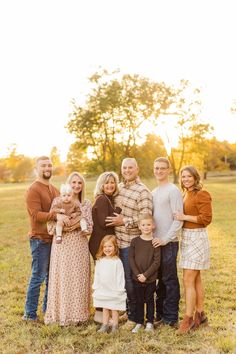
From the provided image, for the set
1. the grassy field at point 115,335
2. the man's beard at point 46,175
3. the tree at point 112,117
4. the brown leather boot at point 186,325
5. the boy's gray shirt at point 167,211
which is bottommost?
the grassy field at point 115,335

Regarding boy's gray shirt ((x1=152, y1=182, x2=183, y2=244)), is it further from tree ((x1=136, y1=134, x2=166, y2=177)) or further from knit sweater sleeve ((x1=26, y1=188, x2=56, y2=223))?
tree ((x1=136, y1=134, x2=166, y2=177))

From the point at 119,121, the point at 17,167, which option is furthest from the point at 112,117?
the point at 17,167

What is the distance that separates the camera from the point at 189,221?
20.2ft

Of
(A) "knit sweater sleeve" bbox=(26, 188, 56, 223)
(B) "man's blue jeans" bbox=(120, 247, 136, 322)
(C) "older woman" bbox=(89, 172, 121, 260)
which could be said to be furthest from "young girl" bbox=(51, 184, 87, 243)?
(B) "man's blue jeans" bbox=(120, 247, 136, 322)

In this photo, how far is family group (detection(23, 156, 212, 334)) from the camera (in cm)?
614

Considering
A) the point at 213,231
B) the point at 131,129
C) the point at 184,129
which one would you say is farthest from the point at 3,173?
the point at 213,231

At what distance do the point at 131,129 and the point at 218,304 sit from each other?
36.6 metres

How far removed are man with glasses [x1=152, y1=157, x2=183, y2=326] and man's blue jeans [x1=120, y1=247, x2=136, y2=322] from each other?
40 centimetres

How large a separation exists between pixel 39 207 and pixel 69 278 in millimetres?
1053

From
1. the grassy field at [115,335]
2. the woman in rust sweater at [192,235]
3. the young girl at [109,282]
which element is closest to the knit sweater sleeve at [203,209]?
the woman in rust sweater at [192,235]

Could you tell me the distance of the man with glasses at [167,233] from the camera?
20.1 feet

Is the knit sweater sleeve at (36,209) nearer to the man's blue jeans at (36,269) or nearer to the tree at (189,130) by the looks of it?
the man's blue jeans at (36,269)

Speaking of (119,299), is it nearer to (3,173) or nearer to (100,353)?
(100,353)

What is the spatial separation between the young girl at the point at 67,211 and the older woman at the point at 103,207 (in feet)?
0.83
